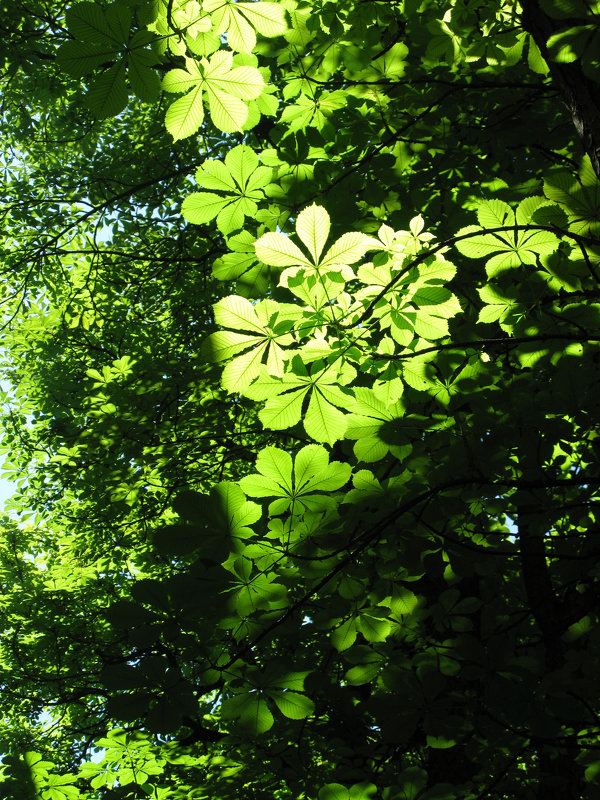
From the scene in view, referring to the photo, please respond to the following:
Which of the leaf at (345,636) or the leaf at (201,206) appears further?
the leaf at (201,206)

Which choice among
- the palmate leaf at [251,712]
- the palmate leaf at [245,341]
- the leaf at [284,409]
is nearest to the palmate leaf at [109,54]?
the palmate leaf at [245,341]

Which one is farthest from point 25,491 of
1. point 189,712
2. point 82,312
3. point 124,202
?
point 189,712

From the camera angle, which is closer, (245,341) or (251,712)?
(251,712)

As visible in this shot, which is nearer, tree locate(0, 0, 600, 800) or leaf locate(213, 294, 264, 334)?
tree locate(0, 0, 600, 800)

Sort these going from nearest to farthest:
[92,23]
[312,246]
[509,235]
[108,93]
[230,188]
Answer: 1. [92,23]
2. [108,93]
3. [312,246]
4. [509,235]
5. [230,188]

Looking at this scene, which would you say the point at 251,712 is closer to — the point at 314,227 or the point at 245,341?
the point at 245,341

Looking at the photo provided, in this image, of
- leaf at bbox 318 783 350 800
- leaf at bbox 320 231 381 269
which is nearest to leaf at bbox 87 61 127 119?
leaf at bbox 320 231 381 269

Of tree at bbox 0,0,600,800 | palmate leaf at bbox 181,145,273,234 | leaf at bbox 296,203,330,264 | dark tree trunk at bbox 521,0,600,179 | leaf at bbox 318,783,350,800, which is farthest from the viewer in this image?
palmate leaf at bbox 181,145,273,234

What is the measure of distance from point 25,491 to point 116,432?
272cm

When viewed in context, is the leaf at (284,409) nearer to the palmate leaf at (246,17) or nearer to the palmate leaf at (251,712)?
the palmate leaf at (251,712)

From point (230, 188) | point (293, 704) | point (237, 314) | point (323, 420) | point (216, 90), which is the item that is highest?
point (230, 188)

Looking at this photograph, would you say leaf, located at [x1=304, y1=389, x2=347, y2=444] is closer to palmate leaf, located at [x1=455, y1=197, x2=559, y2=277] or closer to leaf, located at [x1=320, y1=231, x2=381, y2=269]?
leaf, located at [x1=320, y1=231, x2=381, y2=269]

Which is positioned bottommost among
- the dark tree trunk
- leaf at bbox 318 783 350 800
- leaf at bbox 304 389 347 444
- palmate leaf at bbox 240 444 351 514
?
leaf at bbox 318 783 350 800

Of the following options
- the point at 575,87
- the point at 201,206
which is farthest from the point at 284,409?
the point at 575,87
